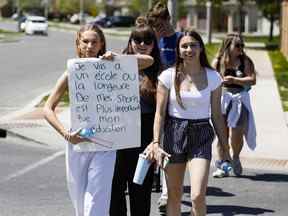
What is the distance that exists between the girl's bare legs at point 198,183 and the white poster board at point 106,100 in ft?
1.64

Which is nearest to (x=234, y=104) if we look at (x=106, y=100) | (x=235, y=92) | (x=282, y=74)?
(x=235, y=92)

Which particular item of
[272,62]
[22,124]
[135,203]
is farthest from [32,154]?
[272,62]

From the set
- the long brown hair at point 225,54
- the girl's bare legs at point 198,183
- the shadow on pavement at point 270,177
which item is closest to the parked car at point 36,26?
the shadow on pavement at point 270,177

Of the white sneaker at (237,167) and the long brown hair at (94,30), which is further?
the white sneaker at (237,167)

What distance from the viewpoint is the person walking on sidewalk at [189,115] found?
604 cm

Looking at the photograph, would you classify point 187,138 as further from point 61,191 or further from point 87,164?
point 61,191

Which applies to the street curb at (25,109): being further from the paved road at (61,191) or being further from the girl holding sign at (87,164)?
the girl holding sign at (87,164)

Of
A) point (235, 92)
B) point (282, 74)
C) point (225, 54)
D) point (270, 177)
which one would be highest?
point (225, 54)

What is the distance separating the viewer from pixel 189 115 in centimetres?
608

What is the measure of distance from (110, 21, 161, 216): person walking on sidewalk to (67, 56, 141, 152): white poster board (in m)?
0.38

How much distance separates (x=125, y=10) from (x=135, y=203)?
119012mm

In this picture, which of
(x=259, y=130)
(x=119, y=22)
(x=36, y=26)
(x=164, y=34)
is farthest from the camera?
(x=119, y=22)

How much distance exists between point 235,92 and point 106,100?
4.20 metres

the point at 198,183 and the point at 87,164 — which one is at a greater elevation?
the point at 87,164
